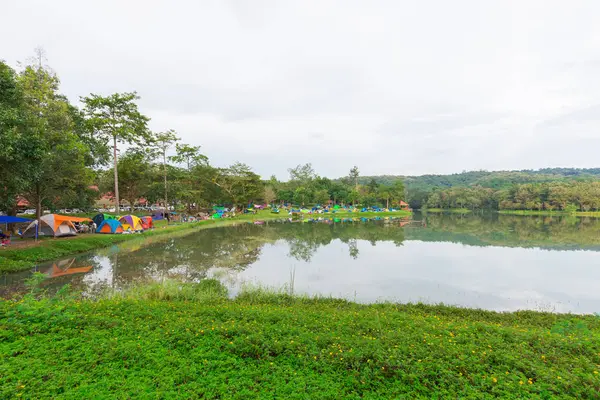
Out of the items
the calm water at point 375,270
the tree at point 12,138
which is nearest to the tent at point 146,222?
the calm water at point 375,270

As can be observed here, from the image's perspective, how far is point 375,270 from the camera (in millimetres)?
11828

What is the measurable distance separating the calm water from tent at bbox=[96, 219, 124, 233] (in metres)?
3.11

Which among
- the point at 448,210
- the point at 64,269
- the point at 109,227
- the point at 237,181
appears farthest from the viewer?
the point at 448,210

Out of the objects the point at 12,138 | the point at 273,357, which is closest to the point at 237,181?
the point at 12,138

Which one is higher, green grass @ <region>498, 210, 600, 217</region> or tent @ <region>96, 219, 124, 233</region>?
tent @ <region>96, 219, 124, 233</region>

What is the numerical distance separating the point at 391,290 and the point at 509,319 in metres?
3.29

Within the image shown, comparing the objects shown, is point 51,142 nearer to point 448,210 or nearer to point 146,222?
point 146,222

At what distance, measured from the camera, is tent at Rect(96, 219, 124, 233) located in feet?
61.5

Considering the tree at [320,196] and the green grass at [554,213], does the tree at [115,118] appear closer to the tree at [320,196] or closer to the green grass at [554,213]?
the tree at [320,196]

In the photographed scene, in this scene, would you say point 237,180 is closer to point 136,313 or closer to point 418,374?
point 136,313

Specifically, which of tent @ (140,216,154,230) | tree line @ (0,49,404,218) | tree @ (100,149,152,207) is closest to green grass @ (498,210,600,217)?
tree line @ (0,49,404,218)

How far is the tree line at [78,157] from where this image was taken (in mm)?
9805

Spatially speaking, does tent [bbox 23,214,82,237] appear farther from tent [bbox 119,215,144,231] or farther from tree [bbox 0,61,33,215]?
tree [bbox 0,61,33,215]

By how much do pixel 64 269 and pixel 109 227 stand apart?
8.85 m
